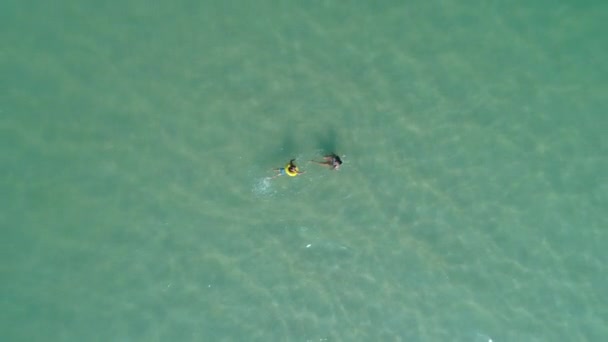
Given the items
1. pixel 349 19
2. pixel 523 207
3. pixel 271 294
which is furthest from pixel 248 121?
pixel 523 207

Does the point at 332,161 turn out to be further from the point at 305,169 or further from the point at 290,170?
the point at 290,170

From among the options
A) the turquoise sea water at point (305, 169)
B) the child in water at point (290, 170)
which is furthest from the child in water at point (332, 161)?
the child in water at point (290, 170)

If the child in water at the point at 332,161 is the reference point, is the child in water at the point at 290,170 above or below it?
below

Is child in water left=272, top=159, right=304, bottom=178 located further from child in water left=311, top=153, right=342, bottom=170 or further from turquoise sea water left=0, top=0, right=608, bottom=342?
child in water left=311, top=153, right=342, bottom=170

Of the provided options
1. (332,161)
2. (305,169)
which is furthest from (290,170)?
(332,161)

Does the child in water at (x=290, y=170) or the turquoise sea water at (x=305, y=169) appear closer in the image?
the child in water at (x=290, y=170)

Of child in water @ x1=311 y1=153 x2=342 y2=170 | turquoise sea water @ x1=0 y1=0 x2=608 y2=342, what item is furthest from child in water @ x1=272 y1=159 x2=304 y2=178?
child in water @ x1=311 y1=153 x2=342 y2=170

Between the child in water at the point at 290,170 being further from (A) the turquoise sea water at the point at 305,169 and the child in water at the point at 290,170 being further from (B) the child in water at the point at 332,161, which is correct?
(B) the child in water at the point at 332,161
